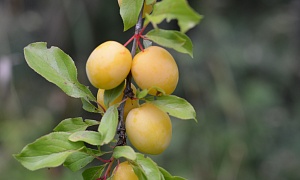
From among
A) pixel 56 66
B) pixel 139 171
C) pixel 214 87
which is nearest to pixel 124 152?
pixel 139 171

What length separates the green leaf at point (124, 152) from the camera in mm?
524

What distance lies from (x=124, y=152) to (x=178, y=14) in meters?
0.15

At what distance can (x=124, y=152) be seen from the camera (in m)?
0.54

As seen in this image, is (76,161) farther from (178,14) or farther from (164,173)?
(178,14)

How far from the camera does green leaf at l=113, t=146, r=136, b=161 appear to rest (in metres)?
0.52

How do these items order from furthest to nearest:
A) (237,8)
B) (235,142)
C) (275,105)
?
(237,8) < (275,105) < (235,142)

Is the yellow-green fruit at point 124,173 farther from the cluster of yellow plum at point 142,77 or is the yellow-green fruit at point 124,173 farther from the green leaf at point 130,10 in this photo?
the green leaf at point 130,10

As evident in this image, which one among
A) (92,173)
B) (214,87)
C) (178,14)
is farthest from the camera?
(214,87)

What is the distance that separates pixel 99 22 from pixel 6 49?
456 mm

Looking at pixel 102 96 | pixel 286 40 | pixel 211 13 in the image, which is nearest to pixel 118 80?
pixel 102 96

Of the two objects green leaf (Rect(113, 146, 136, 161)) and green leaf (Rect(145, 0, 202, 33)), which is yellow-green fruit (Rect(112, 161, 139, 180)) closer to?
green leaf (Rect(113, 146, 136, 161))

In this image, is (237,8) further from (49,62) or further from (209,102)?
(49,62)

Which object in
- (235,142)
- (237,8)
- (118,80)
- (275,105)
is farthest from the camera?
(237,8)

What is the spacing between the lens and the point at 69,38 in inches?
80.0
